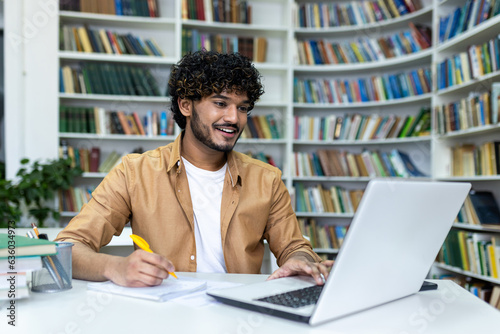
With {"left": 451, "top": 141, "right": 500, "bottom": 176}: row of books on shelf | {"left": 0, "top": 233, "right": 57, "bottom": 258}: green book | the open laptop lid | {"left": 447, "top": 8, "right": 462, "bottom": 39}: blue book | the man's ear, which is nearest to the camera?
the open laptop lid

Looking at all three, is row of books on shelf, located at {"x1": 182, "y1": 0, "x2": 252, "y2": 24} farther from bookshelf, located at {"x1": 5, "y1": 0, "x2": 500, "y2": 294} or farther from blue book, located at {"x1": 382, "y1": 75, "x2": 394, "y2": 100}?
blue book, located at {"x1": 382, "y1": 75, "x2": 394, "y2": 100}

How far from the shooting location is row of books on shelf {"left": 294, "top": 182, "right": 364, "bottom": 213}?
13.3 feet

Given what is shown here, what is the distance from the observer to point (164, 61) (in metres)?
Result: 3.87

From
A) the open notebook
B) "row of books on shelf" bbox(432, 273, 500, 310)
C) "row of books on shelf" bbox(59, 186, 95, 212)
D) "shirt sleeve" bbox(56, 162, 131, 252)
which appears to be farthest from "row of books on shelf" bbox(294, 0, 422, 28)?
the open notebook

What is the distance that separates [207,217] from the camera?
1453mm

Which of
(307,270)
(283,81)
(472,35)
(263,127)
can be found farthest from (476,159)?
(307,270)

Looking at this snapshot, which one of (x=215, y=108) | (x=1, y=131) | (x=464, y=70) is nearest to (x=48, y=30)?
(x=1, y=131)

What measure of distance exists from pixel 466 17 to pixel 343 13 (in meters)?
1.24

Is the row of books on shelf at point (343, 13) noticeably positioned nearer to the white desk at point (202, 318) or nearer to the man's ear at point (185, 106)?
the man's ear at point (185, 106)

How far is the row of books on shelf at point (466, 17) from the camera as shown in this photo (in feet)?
9.71

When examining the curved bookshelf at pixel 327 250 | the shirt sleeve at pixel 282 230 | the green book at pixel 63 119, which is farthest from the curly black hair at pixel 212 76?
the curved bookshelf at pixel 327 250

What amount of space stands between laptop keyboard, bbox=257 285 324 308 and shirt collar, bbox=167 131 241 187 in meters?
0.67

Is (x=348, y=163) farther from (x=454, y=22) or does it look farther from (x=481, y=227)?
(x=454, y=22)

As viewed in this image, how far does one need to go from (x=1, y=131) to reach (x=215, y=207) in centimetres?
333
